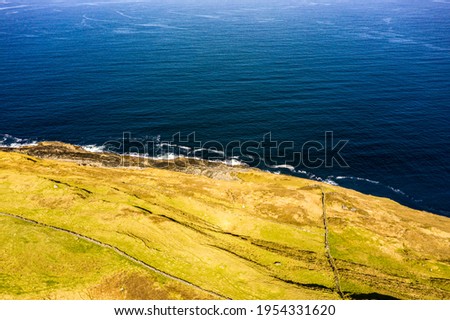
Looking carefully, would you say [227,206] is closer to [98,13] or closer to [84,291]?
[84,291]

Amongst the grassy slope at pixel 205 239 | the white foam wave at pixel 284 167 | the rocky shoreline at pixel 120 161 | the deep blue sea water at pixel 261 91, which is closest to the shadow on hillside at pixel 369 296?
the grassy slope at pixel 205 239

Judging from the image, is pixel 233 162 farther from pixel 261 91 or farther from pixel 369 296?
pixel 369 296

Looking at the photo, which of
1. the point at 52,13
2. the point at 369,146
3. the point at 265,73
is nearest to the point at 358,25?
the point at 265,73
